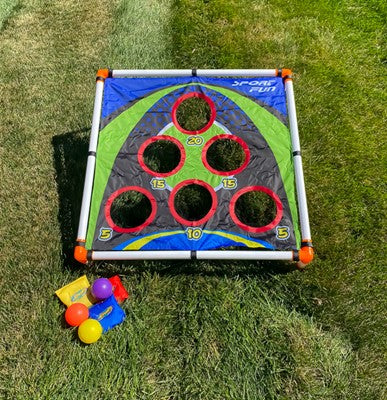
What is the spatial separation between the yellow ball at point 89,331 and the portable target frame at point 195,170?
1.45 feet

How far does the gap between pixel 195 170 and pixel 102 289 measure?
44.7 inches

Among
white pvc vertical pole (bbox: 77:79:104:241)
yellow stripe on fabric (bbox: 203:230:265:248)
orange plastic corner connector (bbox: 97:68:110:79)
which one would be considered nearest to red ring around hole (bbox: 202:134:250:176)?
yellow stripe on fabric (bbox: 203:230:265:248)

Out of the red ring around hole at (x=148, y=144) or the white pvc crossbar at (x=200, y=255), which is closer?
the white pvc crossbar at (x=200, y=255)

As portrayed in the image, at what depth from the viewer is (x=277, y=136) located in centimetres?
327

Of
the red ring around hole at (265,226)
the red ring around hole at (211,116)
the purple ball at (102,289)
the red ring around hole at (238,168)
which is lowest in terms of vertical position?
the purple ball at (102,289)

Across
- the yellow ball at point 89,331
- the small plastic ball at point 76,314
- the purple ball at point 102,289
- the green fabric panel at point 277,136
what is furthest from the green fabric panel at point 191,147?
the yellow ball at point 89,331

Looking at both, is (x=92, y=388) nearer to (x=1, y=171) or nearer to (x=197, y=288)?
(x=197, y=288)

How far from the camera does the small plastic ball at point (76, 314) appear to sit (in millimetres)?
2851

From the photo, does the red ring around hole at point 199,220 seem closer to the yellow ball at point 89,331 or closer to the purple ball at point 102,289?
the purple ball at point 102,289

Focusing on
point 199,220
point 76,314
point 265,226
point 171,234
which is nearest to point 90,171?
point 171,234

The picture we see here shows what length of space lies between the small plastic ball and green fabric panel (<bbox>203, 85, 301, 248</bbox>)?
Answer: 160cm

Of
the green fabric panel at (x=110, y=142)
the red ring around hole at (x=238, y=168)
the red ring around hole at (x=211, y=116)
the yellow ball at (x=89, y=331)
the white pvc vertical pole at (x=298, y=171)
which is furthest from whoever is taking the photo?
the red ring around hole at (x=211, y=116)

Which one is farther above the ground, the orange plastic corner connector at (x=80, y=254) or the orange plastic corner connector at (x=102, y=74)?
the orange plastic corner connector at (x=102, y=74)

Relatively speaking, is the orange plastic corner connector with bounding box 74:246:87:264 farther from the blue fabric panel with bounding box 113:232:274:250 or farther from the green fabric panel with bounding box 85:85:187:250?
the blue fabric panel with bounding box 113:232:274:250
